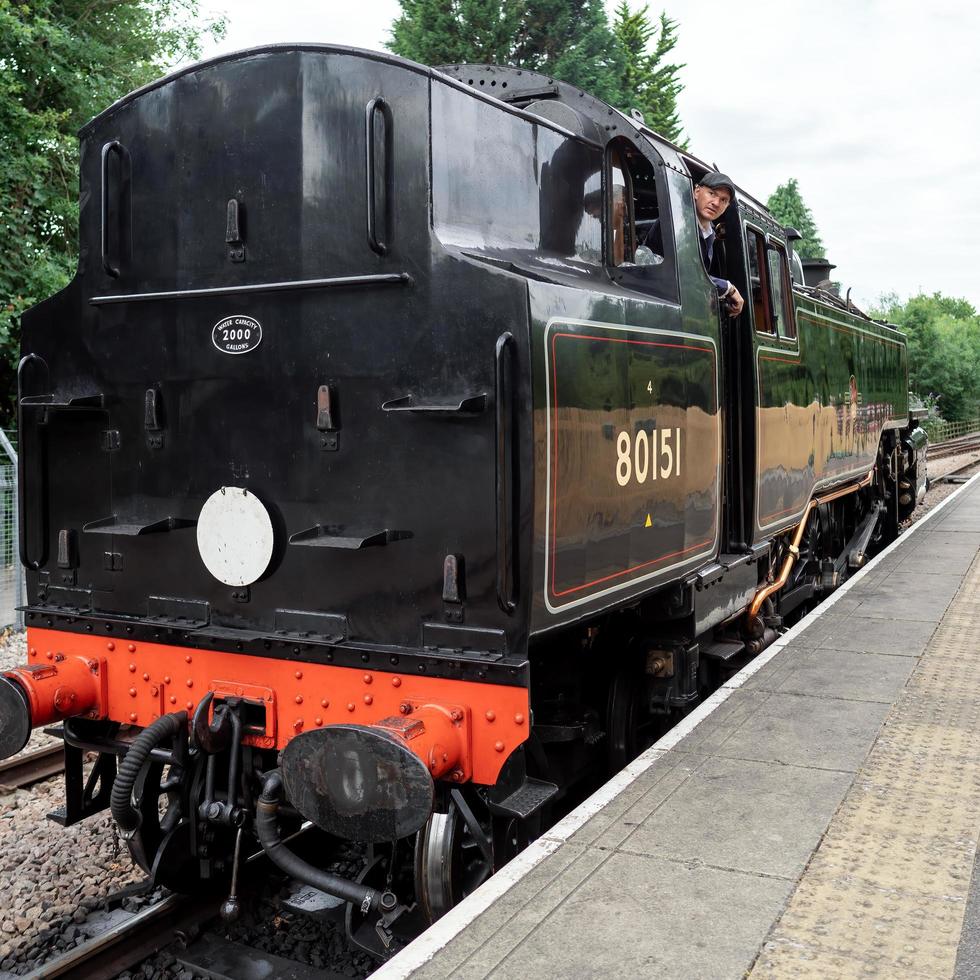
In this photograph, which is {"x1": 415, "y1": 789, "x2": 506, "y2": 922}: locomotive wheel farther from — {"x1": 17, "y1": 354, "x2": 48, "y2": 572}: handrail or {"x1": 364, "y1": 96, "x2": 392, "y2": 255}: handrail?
{"x1": 17, "y1": 354, "x2": 48, "y2": 572}: handrail

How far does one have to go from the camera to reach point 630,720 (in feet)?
15.1

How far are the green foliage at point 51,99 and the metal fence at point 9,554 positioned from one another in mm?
1858

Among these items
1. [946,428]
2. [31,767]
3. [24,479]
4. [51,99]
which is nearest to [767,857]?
[24,479]

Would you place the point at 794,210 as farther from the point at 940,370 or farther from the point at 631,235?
the point at 631,235

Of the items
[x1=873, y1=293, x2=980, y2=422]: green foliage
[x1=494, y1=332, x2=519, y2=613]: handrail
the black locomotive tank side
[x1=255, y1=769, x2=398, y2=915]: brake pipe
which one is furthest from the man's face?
[x1=873, y1=293, x2=980, y2=422]: green foliage

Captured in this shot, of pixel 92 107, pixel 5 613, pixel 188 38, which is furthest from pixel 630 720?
pixel 188 38

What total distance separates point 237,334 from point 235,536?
700 millimetres

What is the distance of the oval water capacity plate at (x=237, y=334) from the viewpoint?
11.6ft

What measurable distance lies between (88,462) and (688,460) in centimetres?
239

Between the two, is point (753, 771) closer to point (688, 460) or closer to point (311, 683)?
point (688, 460)

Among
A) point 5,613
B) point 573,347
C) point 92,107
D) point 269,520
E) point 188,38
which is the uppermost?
point 188,38

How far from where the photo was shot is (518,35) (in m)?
26.5

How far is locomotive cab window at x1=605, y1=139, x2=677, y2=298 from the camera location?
4.11 metres

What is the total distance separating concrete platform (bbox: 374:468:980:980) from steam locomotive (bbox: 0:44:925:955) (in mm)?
326
